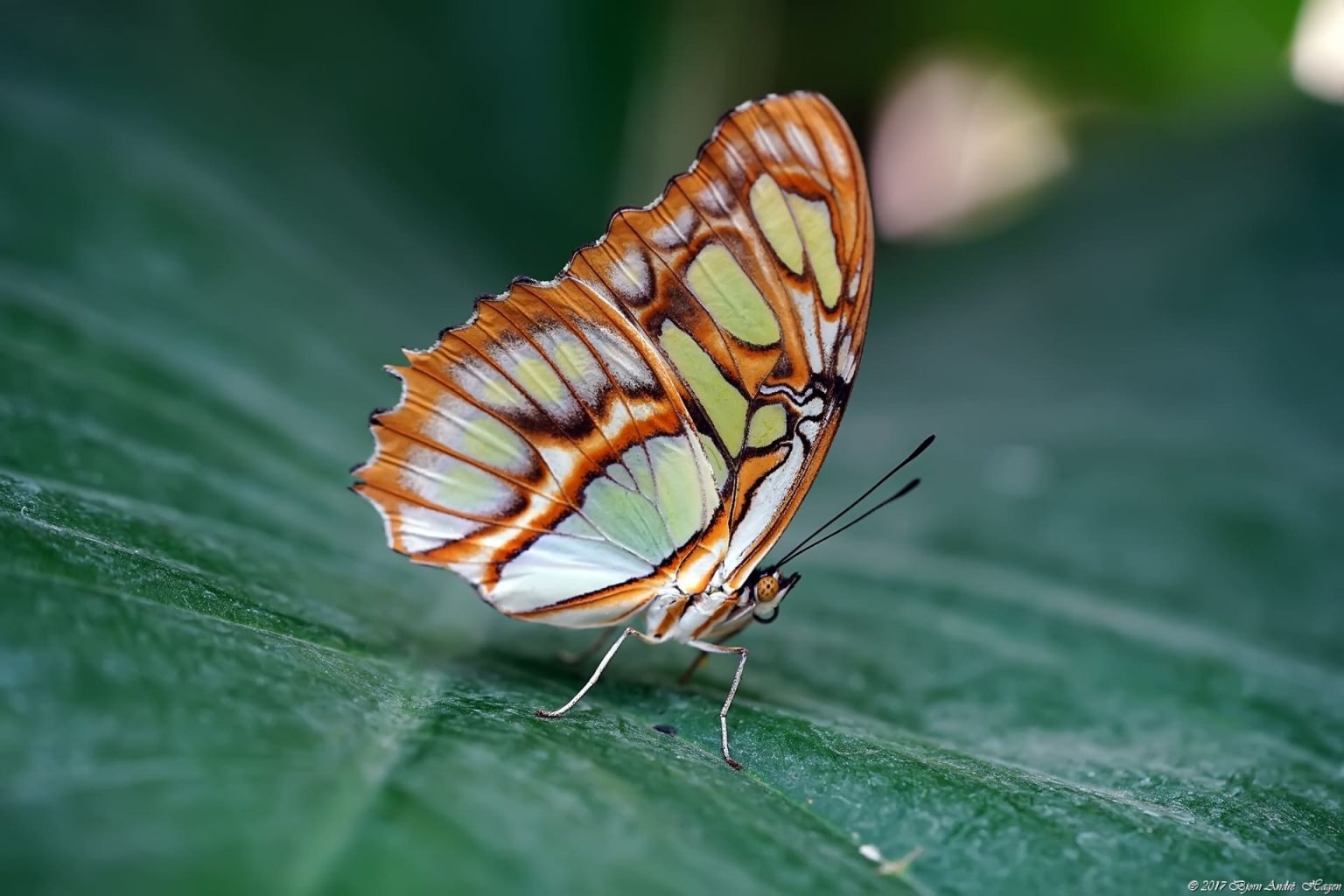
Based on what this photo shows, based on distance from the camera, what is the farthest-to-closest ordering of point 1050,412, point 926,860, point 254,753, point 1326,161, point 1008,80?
point 1008,80
point 1326,161
point 1050,412
point 926,860
point 254,753

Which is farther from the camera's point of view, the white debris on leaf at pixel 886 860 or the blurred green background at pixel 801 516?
the white debris on leaf at pixel 886 860

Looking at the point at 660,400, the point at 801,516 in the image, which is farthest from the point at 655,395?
the point at 801,516

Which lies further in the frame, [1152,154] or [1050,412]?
[1152,154]

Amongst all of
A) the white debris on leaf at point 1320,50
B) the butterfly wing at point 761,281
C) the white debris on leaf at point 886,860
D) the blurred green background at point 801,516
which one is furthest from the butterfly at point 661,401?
the white debris on leaf at point 1320,50

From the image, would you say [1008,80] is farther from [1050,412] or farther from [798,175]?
[798,175]

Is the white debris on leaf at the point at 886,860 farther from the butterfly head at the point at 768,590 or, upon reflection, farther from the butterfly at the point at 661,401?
the butterfly head at the point at 768,590

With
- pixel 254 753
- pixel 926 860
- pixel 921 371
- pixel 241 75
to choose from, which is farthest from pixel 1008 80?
pixel 254 753

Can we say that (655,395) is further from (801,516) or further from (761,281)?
(801,516)
